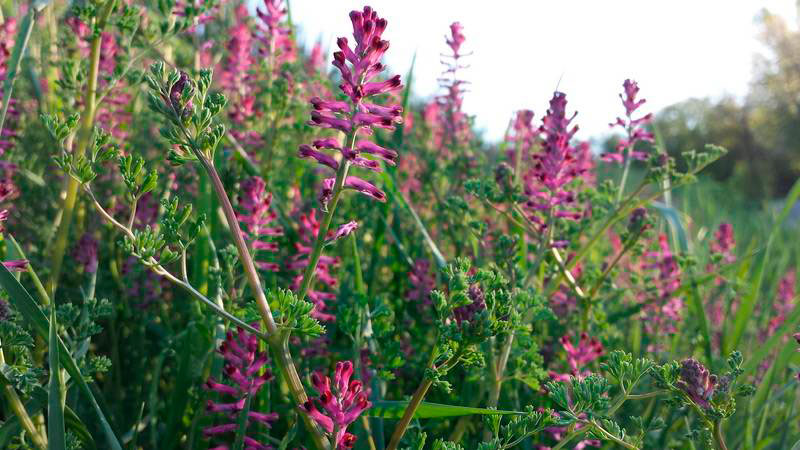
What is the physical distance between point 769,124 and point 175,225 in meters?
37.6

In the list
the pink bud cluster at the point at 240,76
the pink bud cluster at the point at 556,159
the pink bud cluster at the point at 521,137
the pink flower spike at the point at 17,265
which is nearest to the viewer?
the pink flower spike at the point at 17,265

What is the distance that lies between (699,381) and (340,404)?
0.90 metres

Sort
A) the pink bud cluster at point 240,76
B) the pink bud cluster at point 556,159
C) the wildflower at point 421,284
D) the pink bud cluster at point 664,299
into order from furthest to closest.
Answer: the pink bud cluster at point 240,76, the pink bud cluster at point 664,299, the wildflower at point 421,284, the pink bud cluster at point 556,159

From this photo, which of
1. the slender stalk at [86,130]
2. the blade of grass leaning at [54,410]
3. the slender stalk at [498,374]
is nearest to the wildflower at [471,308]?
the slender stalk at [498,374]

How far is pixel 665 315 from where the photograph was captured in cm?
341

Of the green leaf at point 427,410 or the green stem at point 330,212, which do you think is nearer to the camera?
the green stem at point 330,212

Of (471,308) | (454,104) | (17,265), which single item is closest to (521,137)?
(454,104)

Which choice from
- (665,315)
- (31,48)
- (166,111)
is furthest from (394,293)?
(31,48)

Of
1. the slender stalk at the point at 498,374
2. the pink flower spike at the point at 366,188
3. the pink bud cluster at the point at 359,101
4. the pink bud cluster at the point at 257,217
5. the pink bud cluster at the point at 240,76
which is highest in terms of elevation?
the pink bud cluster at the point at 240,76

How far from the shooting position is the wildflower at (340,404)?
1.52m

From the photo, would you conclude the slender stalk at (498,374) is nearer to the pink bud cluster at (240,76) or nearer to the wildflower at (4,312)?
the wildflower at (4,312)

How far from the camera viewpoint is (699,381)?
1605mm

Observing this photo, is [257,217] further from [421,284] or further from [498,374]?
[498,374]

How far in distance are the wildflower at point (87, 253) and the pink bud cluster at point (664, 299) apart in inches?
99.4
